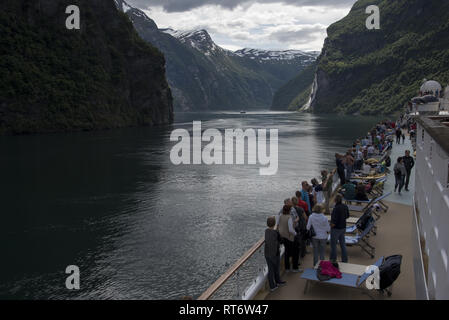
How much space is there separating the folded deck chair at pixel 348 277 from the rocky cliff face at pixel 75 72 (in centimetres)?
8370

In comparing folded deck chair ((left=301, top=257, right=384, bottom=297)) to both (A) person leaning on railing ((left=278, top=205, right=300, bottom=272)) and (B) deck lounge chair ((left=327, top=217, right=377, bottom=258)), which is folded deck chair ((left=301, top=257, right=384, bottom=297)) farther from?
(B) deck lounge chair ((left=327, top=217, right=377, bottom=258))

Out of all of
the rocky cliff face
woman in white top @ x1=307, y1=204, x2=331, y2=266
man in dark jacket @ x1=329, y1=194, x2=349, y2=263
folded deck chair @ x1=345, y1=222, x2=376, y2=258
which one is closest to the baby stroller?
woman in white top @ x1=307, y1=204, x2=331, y2=266

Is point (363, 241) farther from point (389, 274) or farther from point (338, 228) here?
point (389, 274)

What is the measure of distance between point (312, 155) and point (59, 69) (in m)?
77.8

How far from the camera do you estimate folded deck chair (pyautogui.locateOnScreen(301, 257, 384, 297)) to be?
8.45 m

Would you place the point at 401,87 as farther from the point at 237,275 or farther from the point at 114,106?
the point at 237,275

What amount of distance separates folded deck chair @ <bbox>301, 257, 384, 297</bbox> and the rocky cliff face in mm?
83697

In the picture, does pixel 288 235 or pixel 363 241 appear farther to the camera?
pixel 363 241

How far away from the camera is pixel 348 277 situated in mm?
8820

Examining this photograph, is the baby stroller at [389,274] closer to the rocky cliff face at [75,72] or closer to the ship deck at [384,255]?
the ship deck at [384,255]

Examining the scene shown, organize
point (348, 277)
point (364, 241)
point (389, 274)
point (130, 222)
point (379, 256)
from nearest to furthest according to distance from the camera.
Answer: point (389, 274) < point (348, 277) < point (379, 256) < point (364, 241) < point (130, 222)

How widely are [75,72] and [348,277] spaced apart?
348 feet

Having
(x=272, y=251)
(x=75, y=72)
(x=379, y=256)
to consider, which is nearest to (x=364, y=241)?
(x=379, y=256)
